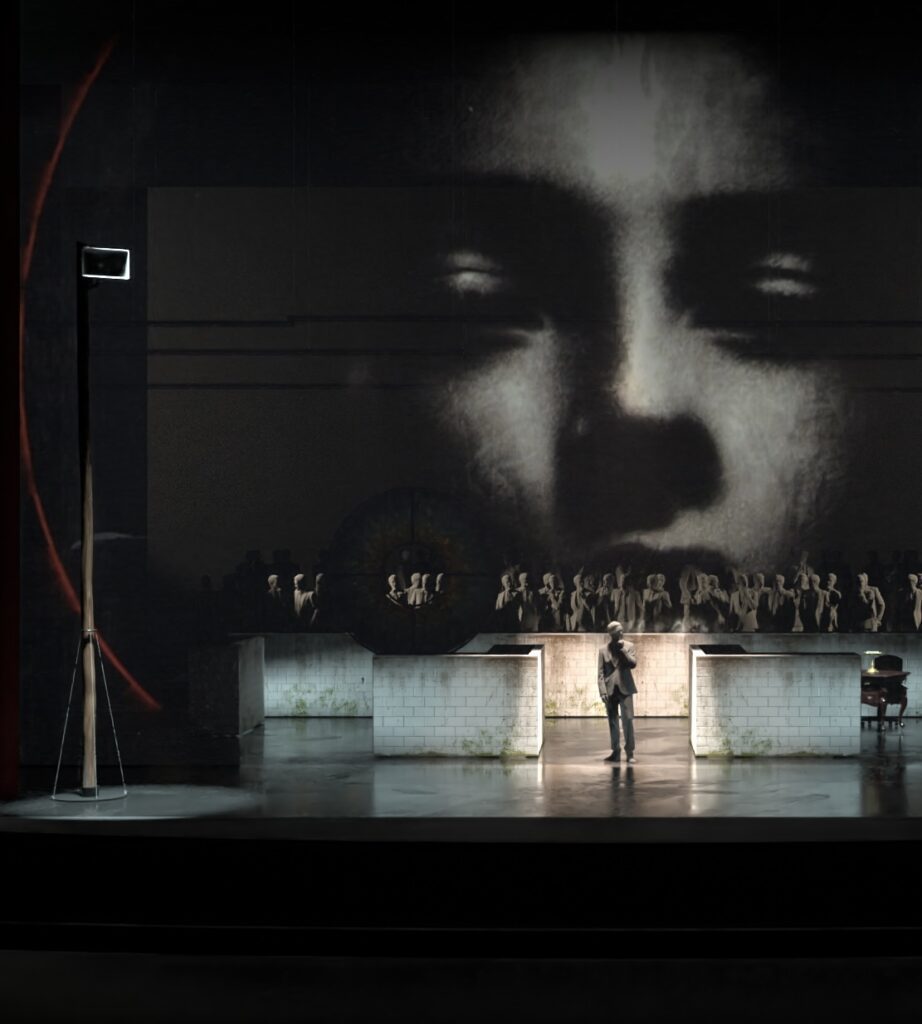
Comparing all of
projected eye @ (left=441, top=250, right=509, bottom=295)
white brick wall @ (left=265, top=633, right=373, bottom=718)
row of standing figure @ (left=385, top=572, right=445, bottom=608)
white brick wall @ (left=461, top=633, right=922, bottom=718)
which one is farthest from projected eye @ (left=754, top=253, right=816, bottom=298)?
white brick wall @ (left=265, top=633, right=373, bottom=718)

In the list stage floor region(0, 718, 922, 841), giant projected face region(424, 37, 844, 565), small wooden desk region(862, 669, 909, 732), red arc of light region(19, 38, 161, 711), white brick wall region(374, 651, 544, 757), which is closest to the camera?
stage floor region(0, 718, 922, 841)

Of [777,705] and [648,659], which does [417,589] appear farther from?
[777,705]

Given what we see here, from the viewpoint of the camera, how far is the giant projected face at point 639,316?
17484 millimetres

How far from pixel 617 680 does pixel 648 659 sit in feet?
11.8

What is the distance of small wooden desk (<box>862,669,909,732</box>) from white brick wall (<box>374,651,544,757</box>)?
135 inches

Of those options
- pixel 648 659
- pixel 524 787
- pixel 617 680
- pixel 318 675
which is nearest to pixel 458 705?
pixel 617 680

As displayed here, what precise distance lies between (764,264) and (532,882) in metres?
9.42

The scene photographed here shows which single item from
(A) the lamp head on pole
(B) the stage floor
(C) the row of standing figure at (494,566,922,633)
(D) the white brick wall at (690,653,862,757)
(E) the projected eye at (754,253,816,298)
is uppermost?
(E) the projected eye at (754,253,816,298)

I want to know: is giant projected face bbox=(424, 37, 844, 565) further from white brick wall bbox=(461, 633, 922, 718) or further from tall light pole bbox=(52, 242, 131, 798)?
tall light pole bbox=(52, 242, 131, 798)

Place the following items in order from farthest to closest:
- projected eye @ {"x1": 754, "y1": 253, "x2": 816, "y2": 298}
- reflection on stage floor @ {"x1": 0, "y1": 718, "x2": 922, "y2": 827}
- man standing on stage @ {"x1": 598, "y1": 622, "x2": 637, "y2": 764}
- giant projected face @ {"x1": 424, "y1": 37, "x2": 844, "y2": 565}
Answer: projected eye @ {"x1": 754, "y1": 253, "x2": 816, "y2": 298} < giant projected face @ {"x1": 424, "y1": 37, "x2": 844, "y2": 565} < man standing on stage @ {"x1": 598, "y1": 622, "x2": 637, "y2": 764} < reflection on stage floor @ {"x1": 0, "y1": 718, "x2": 922, "y2": 827}

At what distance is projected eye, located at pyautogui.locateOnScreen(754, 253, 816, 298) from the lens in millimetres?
17641

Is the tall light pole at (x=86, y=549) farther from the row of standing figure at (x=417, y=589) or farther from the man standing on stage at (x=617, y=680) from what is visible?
the row of standing figure at (x=417, y=589)

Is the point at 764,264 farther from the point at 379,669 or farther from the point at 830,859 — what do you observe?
the point at 830,859

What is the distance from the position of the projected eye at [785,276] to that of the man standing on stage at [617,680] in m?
5.12
